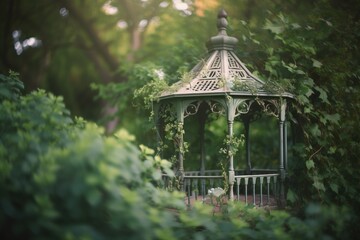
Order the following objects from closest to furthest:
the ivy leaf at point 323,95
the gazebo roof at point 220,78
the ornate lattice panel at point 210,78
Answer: the gazebo roof at point 220,78
the ornate lattice panel at point 210,78
the ivy leaf at point 323,95

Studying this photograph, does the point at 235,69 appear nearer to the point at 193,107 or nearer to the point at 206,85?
the point at 206,85

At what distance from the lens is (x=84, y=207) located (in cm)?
346

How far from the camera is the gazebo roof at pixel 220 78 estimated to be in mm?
6383

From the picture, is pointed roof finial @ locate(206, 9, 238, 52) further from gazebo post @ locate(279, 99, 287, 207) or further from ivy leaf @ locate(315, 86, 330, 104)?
ivy leaf @ locate(315, 86, 330, 104)

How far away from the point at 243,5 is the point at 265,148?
413cm

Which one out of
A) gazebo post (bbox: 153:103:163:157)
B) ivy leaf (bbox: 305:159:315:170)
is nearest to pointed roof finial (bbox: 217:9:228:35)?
gazebo post (bbox: 153:103:163:157)

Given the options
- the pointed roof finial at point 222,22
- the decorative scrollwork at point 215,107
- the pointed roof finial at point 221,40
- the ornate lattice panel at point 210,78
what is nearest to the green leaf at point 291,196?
the decorative scrollwork at point 215,107

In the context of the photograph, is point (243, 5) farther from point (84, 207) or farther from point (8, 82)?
point (84, 207)

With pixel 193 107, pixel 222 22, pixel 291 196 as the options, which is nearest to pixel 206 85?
pixel 193 107

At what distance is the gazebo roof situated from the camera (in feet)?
20.9

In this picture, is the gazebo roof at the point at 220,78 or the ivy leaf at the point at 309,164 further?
the ivy leaf at the point at 309,164

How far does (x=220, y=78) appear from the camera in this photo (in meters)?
6.48

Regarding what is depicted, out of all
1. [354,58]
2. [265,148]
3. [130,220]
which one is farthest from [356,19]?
[130,220]

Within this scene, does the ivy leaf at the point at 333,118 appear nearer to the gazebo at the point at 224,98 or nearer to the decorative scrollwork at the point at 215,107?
the gazebo at the point at 224,98
